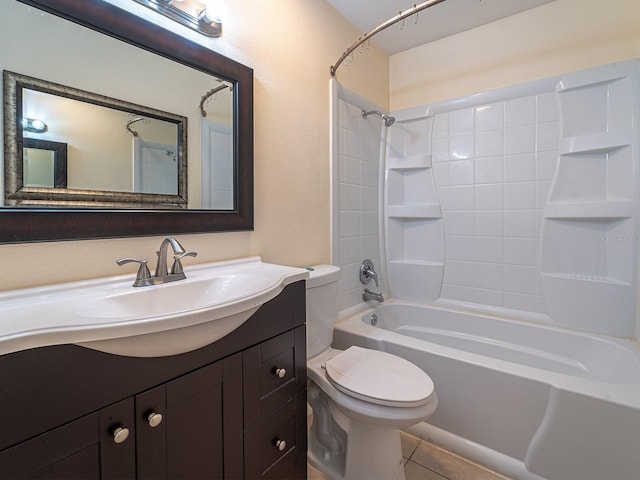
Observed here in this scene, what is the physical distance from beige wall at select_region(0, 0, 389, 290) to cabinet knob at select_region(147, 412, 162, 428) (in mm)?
497

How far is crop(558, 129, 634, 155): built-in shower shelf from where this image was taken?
167 centimetres

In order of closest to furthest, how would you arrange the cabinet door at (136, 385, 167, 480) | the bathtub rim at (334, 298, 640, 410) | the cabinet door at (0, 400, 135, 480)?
the cabinet door at (0, 400, 135, 480) → the cabinet door at (136, 385, 167, 480) → the bathtub rim at (334, 298, 640, 410)

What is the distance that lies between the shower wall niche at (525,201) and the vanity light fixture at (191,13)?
5.17ft

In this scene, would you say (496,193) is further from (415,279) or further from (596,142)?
(415,279)

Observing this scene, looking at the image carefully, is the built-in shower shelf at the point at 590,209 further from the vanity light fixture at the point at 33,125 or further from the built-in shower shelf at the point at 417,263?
the vanity light fixture at the point at 33,125

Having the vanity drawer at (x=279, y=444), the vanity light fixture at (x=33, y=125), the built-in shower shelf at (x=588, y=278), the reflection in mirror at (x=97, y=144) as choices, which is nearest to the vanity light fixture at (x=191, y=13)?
the reflection in mirror at (x=97, y=144)

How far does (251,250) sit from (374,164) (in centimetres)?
137

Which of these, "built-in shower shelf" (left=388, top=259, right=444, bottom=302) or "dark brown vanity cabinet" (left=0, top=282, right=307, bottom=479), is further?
"built-in shower shelf" (left=388, top=259, right=444, bottom=302)

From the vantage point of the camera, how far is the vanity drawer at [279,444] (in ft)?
3.08

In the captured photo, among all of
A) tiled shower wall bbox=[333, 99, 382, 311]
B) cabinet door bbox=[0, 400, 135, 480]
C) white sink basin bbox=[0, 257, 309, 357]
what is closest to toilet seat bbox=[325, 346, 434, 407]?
white sink basin bbox=[0, 257, 309, 357]

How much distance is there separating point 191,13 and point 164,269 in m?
0.97

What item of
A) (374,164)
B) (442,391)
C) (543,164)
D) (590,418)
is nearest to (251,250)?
(442,391)

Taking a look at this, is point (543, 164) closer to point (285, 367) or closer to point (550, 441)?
point (550, 441)

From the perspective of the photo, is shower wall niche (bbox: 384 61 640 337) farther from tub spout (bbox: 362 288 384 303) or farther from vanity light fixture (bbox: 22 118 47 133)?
vanity light fixture (bbox: 22 118 47 133)
